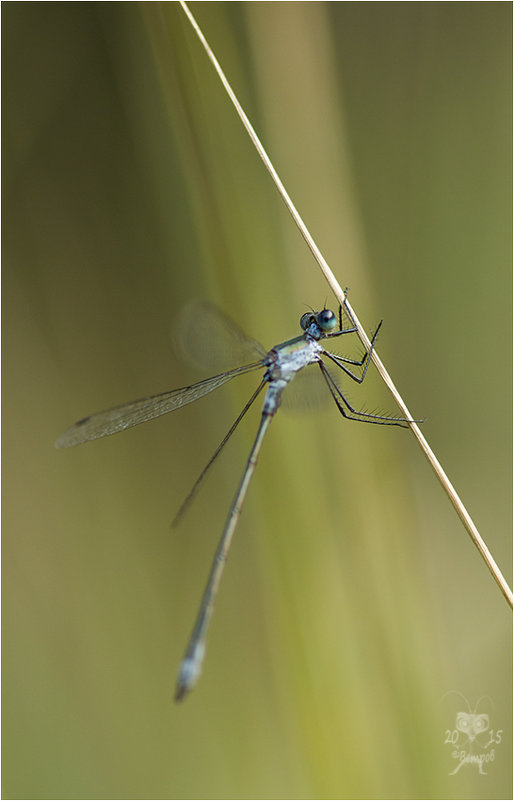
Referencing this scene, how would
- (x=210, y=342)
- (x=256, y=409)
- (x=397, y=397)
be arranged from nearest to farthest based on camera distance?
(x=397, y=397)
(x=210, y=342)
(x=256, y=409)

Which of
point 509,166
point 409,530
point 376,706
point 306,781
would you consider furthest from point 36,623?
point 509,166

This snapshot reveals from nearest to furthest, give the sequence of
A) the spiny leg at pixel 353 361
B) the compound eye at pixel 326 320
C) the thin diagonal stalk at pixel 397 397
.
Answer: the thin diagonal stalk at pixel 397 397, the spiny leg at pixel 353 361, the compound eye at pixel 326 320

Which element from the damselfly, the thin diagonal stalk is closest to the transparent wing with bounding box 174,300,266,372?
the damselfly

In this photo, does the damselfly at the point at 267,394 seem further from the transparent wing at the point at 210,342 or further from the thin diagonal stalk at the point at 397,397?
the thin diagonal stalk at the point at 397,397

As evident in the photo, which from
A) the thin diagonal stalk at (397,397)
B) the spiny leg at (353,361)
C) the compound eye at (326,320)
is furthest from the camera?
the compound eye at (326,320)

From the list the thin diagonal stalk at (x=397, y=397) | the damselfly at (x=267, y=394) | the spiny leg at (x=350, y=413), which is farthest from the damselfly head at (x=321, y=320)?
the thin diagonal stalk at (x=397, y=397)

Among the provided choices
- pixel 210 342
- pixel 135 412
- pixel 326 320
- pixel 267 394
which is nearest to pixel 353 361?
pixel 326 320

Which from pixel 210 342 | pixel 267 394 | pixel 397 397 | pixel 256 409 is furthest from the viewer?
pixel 256 409

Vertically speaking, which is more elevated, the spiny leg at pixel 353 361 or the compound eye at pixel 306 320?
the compound eye at pixel 306 320

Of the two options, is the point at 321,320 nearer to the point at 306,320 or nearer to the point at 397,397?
the point at 306,320
